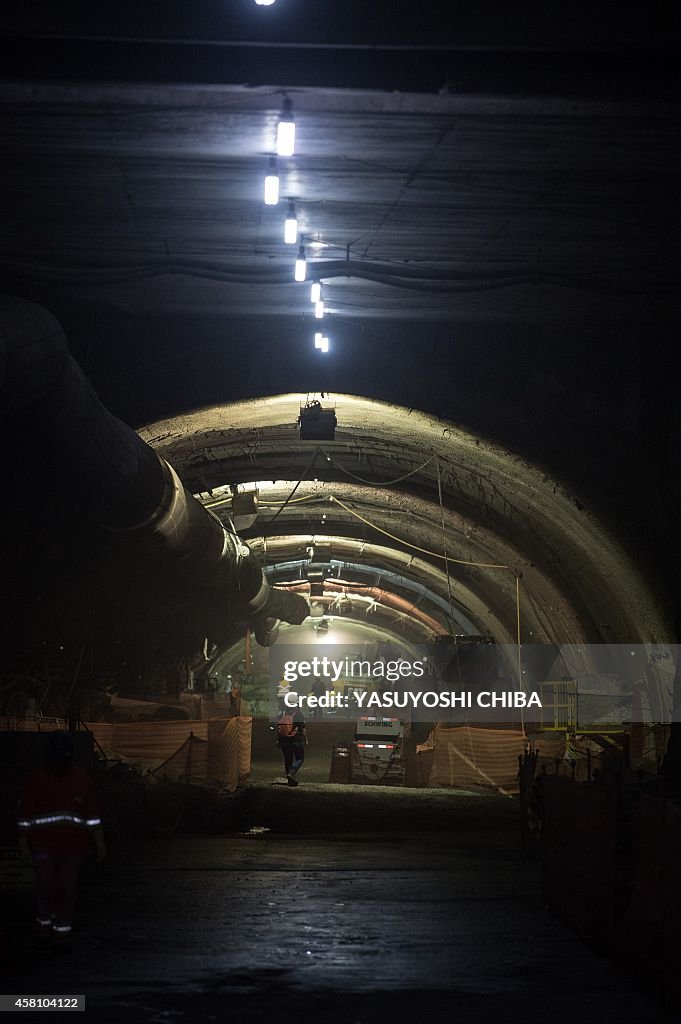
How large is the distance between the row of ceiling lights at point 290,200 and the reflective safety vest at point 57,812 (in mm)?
4907

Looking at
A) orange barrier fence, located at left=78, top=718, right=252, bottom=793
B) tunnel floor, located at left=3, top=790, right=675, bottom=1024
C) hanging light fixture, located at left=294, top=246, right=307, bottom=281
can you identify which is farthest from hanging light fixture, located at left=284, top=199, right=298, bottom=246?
orange barrier fence, located at left=78, top=718, right=252, bottom=793

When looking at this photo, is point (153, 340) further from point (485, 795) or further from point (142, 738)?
point (485, 795)

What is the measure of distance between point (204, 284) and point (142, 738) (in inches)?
420

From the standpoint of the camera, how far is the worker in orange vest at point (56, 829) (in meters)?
8.25

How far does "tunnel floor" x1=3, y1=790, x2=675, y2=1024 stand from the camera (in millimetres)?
6609

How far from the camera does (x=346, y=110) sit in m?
9.04

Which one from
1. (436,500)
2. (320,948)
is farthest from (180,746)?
(320,948)

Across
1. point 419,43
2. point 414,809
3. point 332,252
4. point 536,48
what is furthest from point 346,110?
point 414,809

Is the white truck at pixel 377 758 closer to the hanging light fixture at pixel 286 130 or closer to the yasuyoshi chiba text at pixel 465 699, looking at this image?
the yasuyoshi chiba text at pixel 465 699

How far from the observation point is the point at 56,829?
8.41 m

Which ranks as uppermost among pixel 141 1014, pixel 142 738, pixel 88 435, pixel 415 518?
pixel 415 518

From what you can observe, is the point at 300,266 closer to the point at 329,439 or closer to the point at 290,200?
the point at 290,200

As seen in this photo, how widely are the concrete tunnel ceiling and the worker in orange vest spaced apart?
844 centimetres

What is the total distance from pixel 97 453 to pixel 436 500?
36.7 ft
